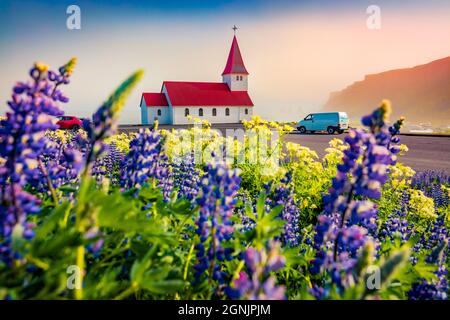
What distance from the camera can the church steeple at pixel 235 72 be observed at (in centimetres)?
5744

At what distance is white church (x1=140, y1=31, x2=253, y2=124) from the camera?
51.5 metres

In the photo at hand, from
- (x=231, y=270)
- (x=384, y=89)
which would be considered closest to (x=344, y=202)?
(x=231, y=270)


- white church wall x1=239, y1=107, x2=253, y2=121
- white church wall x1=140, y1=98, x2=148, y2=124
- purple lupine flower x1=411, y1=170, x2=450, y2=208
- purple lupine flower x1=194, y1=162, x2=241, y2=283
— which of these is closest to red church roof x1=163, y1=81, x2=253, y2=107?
white church wall x1=239, y1=107, x2=253, y2=121

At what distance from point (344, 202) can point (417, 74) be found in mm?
198233

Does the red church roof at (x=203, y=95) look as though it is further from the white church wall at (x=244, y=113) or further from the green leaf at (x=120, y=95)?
the green leaf at (x=120, y=95)

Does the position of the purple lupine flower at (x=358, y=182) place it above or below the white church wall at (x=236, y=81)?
below

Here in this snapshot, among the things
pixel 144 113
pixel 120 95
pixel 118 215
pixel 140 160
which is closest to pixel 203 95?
pixel 144 113

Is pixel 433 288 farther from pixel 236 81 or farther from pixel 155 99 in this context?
pixel 236 81

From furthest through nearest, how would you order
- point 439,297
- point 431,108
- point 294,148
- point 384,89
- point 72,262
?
point 384,89 < point 431,108 < point 294,148 < point 439,297 < point 72,262

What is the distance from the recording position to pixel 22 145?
1.45 metres

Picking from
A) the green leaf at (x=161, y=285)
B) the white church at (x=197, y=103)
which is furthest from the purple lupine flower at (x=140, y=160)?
the white church at (x=197, y=103)

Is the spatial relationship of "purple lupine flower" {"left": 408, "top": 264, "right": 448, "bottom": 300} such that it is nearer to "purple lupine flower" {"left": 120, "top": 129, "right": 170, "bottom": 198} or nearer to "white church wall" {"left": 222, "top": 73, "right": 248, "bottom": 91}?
"purple lupine flower" {"left": 120, "top": 129, "right": 170, "bottom": 198}
